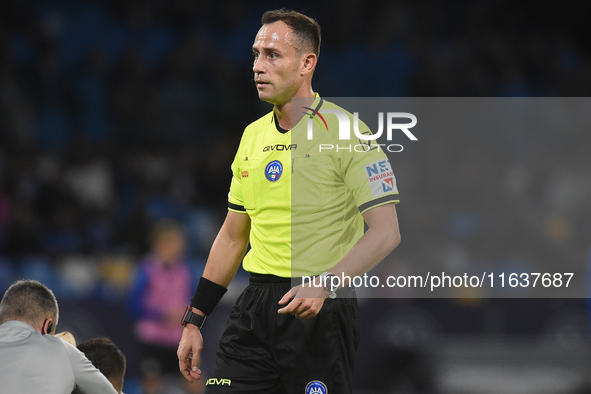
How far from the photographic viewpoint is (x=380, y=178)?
11.0ft

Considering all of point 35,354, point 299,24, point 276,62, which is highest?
point 299,24

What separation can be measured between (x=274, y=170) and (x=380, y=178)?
49 cm

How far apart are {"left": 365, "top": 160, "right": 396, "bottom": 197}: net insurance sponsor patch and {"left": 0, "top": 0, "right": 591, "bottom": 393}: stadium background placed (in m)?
3.67

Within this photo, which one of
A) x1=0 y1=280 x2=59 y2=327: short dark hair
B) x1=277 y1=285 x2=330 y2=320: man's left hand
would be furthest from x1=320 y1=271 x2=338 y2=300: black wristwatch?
x1=0 y1=280 x2=59 y2=327: short dark hair

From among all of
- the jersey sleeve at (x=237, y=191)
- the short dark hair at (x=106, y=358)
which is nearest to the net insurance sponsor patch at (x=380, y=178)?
the jersey sleeve at (x=237, y=191)

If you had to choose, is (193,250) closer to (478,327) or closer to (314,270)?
(478,327)

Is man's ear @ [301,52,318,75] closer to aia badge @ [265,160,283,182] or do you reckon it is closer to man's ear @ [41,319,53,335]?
aia badge @ [265,160,283,182]

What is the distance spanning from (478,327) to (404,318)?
2.21 ft

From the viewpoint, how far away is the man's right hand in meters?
3.65

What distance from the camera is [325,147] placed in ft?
11.6

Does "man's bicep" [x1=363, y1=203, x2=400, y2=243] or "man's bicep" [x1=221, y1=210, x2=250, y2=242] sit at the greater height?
"man's bicep" [x1=221, y1=210, x2=250, y2=242]

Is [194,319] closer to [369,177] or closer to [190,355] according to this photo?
[190,355]

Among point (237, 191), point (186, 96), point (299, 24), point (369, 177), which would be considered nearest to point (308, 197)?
point (369, 177)

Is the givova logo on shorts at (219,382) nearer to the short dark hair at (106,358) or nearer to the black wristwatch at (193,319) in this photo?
the black wristwatch at (193,319)
